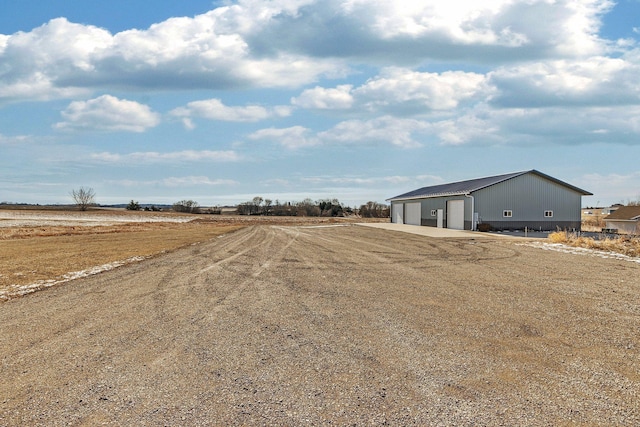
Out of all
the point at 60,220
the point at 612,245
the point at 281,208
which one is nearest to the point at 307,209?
the point at 281,208

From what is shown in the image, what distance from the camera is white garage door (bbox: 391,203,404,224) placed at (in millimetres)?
46906

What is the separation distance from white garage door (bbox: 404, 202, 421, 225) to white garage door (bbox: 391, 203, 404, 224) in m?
1.11

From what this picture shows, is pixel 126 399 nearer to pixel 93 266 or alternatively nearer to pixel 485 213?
pixel 93 266

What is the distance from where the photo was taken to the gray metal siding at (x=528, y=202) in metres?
32.8

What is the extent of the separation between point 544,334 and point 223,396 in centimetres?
451

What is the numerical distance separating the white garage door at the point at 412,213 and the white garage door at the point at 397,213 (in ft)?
3.65

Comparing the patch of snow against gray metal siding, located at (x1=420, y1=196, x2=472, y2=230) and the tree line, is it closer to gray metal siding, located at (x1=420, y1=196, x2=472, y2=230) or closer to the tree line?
gray metal siding, located at (x1=420, y1=196, x2=472, y2=230)

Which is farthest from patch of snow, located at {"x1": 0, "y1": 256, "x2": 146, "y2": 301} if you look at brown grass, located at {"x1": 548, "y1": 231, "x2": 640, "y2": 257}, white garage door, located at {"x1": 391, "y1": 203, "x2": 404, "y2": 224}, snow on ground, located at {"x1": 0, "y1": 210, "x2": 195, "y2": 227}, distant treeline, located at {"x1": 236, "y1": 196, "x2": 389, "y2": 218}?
distant treeline, located at {"x1": 236, "y1": 196, "x2": 389, "y2": 218}

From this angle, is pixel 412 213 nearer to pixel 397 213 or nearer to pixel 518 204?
pixel 397 213

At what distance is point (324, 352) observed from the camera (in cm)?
548

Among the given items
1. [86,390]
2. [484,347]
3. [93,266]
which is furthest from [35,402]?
[93,266]

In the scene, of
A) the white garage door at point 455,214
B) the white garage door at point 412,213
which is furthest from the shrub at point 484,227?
the white garage door at point 412,213

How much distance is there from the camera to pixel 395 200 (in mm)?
48688

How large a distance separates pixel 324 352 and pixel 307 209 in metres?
98.7
